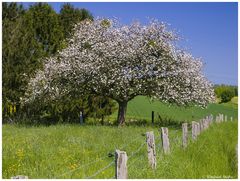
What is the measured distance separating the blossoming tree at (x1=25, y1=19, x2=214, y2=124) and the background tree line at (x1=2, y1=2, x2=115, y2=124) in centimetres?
204

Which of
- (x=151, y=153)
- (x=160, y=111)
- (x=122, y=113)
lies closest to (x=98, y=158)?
(x=151, y=153)

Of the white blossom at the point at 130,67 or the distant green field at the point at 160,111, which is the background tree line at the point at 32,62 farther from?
the distant green field at the point at 160,111

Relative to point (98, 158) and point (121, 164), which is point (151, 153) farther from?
point (121, 164)

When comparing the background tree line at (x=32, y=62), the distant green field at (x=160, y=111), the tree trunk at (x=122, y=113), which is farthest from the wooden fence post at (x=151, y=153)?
the distant green field at (x=160, y=111)

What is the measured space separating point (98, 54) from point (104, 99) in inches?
330

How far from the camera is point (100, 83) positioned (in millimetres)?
29766

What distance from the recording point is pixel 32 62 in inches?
1389

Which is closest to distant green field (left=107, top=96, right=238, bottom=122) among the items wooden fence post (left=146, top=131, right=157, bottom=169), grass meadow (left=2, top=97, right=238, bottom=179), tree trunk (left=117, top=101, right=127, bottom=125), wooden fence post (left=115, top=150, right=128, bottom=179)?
tree trunk (left=117, top=101, right=127, bottom=125)

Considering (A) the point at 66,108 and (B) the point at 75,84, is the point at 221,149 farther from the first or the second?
(A) the point at 66,108

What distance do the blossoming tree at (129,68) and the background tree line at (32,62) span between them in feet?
6.70

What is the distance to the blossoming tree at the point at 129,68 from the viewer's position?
96.3ft

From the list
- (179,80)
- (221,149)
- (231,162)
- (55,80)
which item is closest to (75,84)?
(55,80)

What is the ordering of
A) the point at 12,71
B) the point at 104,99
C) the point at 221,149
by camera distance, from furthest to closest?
the point at 104,99
the point at 12,71
the point at 221,149

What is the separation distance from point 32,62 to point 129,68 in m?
8.72
